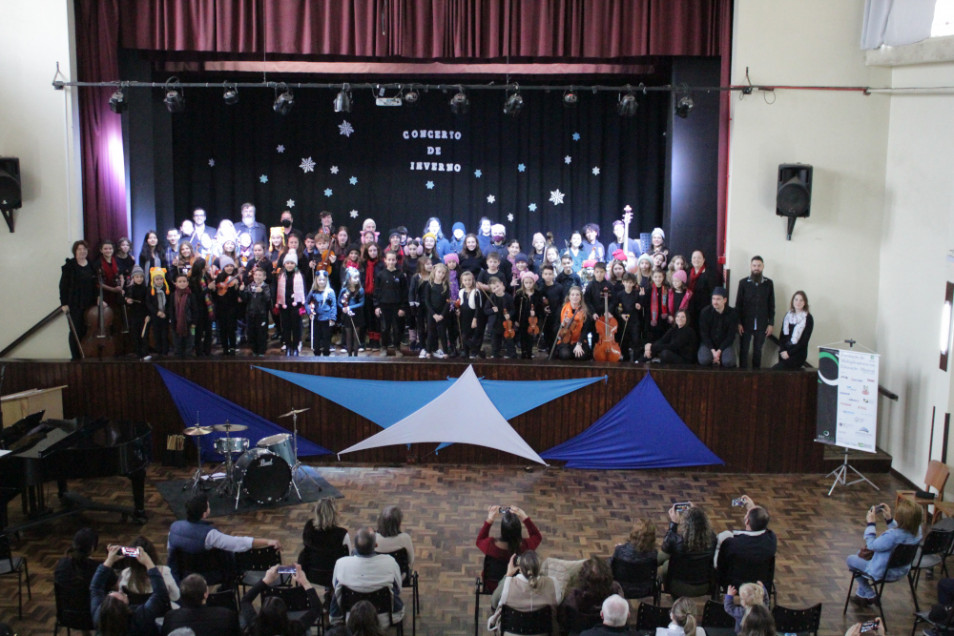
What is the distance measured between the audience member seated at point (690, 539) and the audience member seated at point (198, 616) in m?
2.93

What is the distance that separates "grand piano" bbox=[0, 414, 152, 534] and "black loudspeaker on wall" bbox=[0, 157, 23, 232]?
10.8ft

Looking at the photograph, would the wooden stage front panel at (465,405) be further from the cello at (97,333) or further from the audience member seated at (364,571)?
the audience member seated at (364,571)

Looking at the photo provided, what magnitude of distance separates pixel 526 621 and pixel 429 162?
982cm

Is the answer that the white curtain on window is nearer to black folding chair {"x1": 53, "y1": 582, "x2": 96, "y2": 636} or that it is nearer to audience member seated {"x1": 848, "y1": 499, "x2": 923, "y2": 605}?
audience member seated {"x1": 848, "y1": 499, "x2": 923, "y2": 605}

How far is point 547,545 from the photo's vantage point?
7.87 meters

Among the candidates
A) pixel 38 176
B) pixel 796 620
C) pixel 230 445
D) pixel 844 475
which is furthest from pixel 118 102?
pixel 844 475

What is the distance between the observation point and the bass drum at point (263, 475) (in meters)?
8.37

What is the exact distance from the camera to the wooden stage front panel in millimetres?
9695

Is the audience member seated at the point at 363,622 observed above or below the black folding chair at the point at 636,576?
above

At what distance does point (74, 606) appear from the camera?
5.70 meters

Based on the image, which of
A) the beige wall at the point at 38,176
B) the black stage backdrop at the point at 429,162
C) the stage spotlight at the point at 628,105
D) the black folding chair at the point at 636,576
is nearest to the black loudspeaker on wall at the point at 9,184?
the beige wall at the point at 38,176

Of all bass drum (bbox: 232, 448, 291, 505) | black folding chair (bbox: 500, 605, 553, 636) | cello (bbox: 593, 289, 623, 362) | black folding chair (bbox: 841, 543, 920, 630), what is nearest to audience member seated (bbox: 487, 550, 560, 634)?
black folding chair (bbox: 500, 605, 553, 636)

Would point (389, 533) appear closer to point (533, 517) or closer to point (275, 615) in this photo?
point (275, 615)

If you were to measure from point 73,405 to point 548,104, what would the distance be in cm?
813
